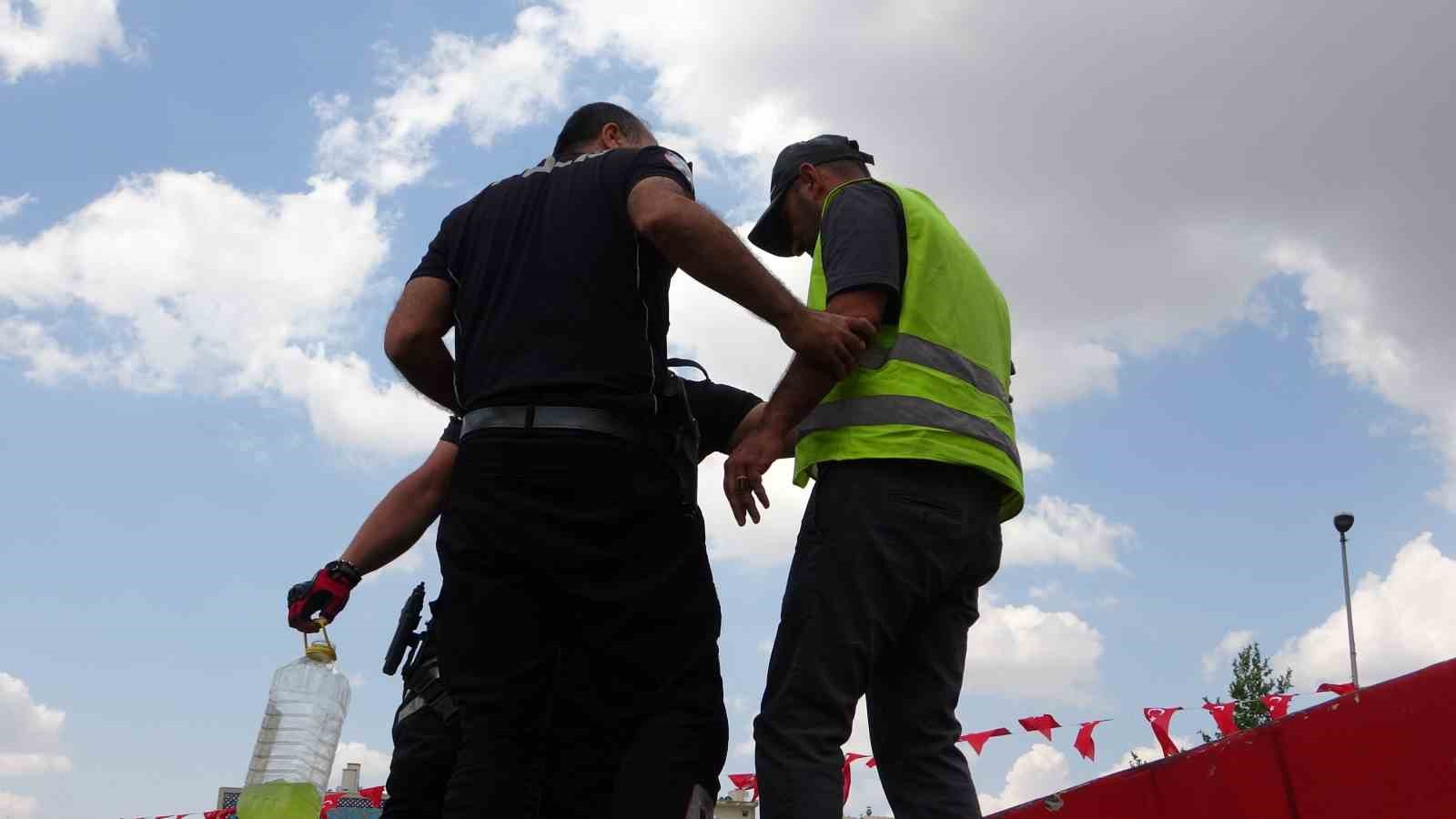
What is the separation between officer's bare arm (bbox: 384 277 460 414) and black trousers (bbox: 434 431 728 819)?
50cm

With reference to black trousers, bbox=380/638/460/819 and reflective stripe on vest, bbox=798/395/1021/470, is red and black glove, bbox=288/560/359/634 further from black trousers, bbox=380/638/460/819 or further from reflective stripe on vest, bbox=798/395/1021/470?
reflective stripe on vest, bbox=798/395/1021/470

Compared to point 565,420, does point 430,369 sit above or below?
above

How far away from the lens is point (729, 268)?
272 cm

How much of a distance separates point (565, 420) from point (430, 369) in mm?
705

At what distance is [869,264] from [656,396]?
A: 63 centimetres

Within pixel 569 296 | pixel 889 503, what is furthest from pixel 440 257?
pixel 889 503

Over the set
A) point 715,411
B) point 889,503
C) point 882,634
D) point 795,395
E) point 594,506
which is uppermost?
point 715,411

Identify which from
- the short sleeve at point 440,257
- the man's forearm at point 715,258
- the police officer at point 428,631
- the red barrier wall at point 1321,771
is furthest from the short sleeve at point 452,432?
the red barrier wall at point 1321,771

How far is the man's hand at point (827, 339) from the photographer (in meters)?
2.82

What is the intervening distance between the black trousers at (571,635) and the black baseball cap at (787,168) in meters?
1.03

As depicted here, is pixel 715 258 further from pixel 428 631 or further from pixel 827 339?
pixel 428 631

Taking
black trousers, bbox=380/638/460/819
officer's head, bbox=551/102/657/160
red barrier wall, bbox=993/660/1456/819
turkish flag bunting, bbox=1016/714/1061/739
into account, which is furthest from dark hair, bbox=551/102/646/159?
turkish flag bunting, bbox=1016/714/1061/739

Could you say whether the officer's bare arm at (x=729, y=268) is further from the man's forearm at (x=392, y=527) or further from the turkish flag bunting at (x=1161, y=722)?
the turkish flag bunting at (x=1161, y=722)

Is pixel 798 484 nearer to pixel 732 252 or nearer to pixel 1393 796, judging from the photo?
pixel 732 252
